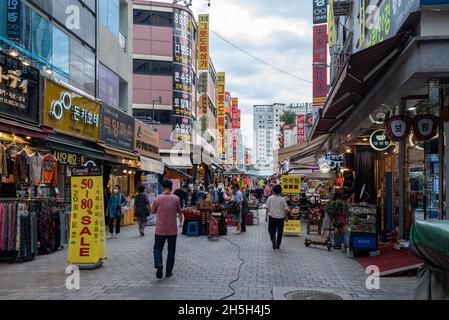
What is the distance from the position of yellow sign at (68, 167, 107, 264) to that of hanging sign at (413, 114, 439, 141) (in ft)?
22.3

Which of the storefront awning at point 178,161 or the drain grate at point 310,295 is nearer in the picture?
the drain grate at point 310,295

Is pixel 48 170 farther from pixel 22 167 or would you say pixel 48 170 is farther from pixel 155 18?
pixel 155 18

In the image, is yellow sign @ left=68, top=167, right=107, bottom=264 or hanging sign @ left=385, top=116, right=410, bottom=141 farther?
hanging sign @ left=385, top=116, right=410, bottom=141

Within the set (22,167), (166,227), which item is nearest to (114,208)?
(22,167)

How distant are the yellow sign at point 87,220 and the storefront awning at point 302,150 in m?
15.2

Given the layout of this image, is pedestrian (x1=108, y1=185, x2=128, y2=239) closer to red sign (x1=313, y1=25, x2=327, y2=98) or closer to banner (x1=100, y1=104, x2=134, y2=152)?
banner (x1=100, y1=104, x2=134, y2=152)

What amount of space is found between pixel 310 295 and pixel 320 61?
19.9 m

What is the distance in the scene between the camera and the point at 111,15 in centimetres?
2078

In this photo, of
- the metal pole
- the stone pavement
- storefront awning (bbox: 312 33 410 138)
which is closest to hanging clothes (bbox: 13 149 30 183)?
the stone pavement

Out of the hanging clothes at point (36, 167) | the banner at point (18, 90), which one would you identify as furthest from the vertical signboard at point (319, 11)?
the hanging clothes at point (36, 167)

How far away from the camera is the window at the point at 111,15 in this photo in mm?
19484

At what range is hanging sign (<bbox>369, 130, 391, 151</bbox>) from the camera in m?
12.9

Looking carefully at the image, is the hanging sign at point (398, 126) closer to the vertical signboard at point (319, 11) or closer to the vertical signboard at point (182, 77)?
the vertical signboard at point (319, 11)

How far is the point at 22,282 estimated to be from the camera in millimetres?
7902
